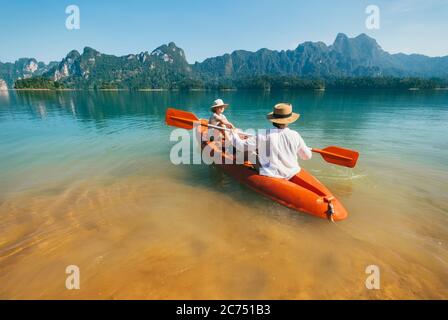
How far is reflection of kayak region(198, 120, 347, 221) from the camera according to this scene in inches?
195

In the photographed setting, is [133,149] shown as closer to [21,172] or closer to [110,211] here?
[21,172]

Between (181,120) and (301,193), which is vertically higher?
(181,120)

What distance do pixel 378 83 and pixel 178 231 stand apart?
112 meters

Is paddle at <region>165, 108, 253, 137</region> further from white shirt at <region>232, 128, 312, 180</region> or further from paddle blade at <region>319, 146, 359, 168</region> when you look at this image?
paddle blade at <region>319, 146, 359, 168</region>

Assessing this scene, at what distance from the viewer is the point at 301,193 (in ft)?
16.9

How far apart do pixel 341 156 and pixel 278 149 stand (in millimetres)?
2284

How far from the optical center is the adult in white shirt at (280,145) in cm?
498

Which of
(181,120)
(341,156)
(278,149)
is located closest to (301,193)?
(278,149)

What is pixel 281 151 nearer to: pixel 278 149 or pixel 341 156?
pixel 278 149

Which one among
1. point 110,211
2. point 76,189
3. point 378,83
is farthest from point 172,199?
point 378,83

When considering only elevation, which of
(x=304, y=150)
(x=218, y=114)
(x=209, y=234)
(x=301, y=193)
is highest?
(x=218, y=114)

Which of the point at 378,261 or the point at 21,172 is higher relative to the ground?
the point at 21,172
